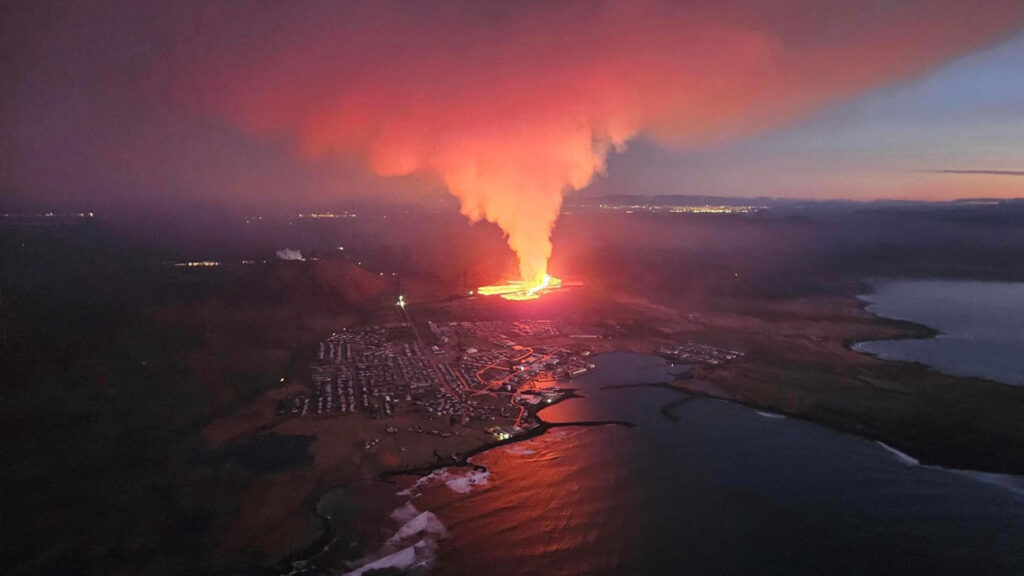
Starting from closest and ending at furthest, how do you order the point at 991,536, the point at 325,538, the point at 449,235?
the point at 325,538 → the point at 991,536 → the point at 449,235

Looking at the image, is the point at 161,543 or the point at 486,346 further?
the point at 486,346

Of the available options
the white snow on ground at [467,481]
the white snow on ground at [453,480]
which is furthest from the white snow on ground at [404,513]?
the white snow on ground at [467,481]

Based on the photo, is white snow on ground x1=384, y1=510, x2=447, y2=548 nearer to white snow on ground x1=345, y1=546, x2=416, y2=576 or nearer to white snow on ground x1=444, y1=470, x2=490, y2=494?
white snow on ground x1=345, y1=546, x2=416, y2=576

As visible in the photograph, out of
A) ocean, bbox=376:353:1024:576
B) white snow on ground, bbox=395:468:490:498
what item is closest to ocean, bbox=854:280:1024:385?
ocean, bbox=376:353:1024:576

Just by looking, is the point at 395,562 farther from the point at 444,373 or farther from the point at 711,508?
the point at 444,373

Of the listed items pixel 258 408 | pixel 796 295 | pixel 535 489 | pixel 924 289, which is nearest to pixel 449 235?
pixel 796 295

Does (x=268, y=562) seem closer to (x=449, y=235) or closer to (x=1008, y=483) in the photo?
(x=1008, y=483)

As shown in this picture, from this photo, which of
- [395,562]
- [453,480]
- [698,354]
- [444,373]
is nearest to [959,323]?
[698,354]
